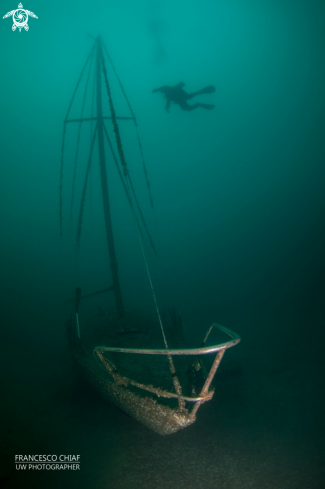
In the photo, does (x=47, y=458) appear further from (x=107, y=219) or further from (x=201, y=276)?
(x=201, y=276)

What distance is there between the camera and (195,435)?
5598 mm

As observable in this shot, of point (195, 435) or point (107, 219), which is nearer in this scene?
point (195, 435)

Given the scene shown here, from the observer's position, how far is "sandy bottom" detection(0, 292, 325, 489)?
439 cm

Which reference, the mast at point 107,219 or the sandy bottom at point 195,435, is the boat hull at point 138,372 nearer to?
the mast at point 107,219

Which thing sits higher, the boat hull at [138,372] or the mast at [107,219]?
the mast at [107,219]

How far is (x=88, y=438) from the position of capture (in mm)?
5734

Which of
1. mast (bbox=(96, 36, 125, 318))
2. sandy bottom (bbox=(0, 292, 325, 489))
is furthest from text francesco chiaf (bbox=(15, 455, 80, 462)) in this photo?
mast (bbox=(96, 36, 125, 318))

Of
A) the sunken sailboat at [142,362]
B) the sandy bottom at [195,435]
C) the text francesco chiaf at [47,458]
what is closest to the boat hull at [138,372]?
the sunken sailboat at [142,362]

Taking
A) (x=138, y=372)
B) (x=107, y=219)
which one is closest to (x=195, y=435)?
(x=138, y=372)

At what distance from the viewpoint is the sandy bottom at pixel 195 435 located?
14.4ft

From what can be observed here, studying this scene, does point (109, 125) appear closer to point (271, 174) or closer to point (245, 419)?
point (271, 174)

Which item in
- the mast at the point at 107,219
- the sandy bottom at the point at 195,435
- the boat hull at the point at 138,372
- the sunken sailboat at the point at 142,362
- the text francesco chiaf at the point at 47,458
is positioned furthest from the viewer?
the mast at the point at 107,219

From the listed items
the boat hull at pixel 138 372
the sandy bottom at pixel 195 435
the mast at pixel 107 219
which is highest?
the mast at pixel 107 219

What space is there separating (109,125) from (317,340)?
89557mm
